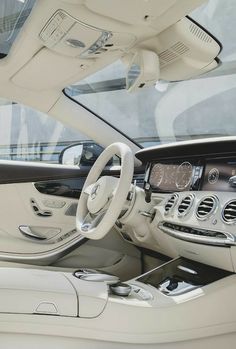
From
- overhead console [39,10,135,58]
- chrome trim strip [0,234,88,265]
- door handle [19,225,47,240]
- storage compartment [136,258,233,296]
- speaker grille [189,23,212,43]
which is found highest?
speaker grille [189,23,212,43]

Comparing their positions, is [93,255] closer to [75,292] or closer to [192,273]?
[192,273]

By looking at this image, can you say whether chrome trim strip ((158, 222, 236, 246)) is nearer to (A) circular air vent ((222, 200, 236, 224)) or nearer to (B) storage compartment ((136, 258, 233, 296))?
(A) circular air vent ((222, 200, 236, 224))

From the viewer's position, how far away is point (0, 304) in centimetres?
143

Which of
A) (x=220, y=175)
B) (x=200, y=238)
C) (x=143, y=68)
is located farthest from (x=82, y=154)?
(x=200, y=238)

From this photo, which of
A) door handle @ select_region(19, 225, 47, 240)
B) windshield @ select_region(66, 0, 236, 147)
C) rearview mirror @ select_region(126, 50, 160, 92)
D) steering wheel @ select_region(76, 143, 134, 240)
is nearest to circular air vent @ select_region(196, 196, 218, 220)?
steering wheel @ select_region(76, 143, 134, 240)

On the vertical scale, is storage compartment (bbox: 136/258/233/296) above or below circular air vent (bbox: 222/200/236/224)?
below

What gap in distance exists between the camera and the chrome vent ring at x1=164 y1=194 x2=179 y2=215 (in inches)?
77.5

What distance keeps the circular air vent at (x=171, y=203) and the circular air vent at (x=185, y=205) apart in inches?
2.5

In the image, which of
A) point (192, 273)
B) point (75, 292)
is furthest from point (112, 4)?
point (192, 273)

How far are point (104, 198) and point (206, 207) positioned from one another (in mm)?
422

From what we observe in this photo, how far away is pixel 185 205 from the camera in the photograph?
188 cm

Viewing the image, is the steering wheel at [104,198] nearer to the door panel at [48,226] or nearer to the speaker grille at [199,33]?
the speaker grille at [199,33]

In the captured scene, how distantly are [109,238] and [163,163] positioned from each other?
70 cm

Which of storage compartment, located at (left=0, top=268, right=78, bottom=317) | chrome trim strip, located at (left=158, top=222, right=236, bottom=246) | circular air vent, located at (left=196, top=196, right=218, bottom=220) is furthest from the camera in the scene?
circular air vent, located at (left=196, top=196, right=218, bottom=220)
